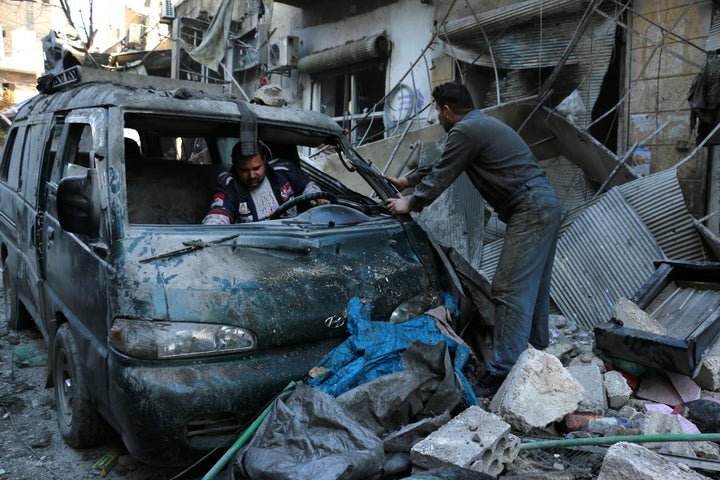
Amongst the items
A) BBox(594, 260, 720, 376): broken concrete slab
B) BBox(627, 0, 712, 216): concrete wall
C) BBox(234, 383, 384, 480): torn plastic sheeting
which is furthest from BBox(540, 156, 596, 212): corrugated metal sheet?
BBox(234, 383, 384, 480): torn plastic sheeting

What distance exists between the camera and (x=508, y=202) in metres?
3.45

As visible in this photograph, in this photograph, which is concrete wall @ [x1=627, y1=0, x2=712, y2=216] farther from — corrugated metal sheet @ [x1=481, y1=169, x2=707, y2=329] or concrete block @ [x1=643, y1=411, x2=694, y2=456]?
concrete block @ [x1=643, y1=411, x2=694, y2=456]

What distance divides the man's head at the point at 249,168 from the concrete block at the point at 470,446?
6.95 feet

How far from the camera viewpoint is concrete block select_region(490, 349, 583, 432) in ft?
8.41

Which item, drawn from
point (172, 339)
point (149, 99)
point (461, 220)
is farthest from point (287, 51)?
point (172, 339)

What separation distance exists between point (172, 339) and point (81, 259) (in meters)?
0.90

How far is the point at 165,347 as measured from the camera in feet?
7.38

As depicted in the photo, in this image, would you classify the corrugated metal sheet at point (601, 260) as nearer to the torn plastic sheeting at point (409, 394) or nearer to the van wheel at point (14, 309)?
the torn plastic sheeting at point (409, 394)

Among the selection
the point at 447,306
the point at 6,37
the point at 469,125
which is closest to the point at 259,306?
the point at 447,306

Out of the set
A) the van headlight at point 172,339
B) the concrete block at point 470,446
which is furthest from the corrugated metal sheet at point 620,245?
the van headlight at point 172,339

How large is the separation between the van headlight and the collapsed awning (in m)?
8.54

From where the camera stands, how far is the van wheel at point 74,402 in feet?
9.09

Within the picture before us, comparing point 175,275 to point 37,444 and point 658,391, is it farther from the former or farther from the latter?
point 658,391

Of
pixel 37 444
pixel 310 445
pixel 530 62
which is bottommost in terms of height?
pixel 37 444
